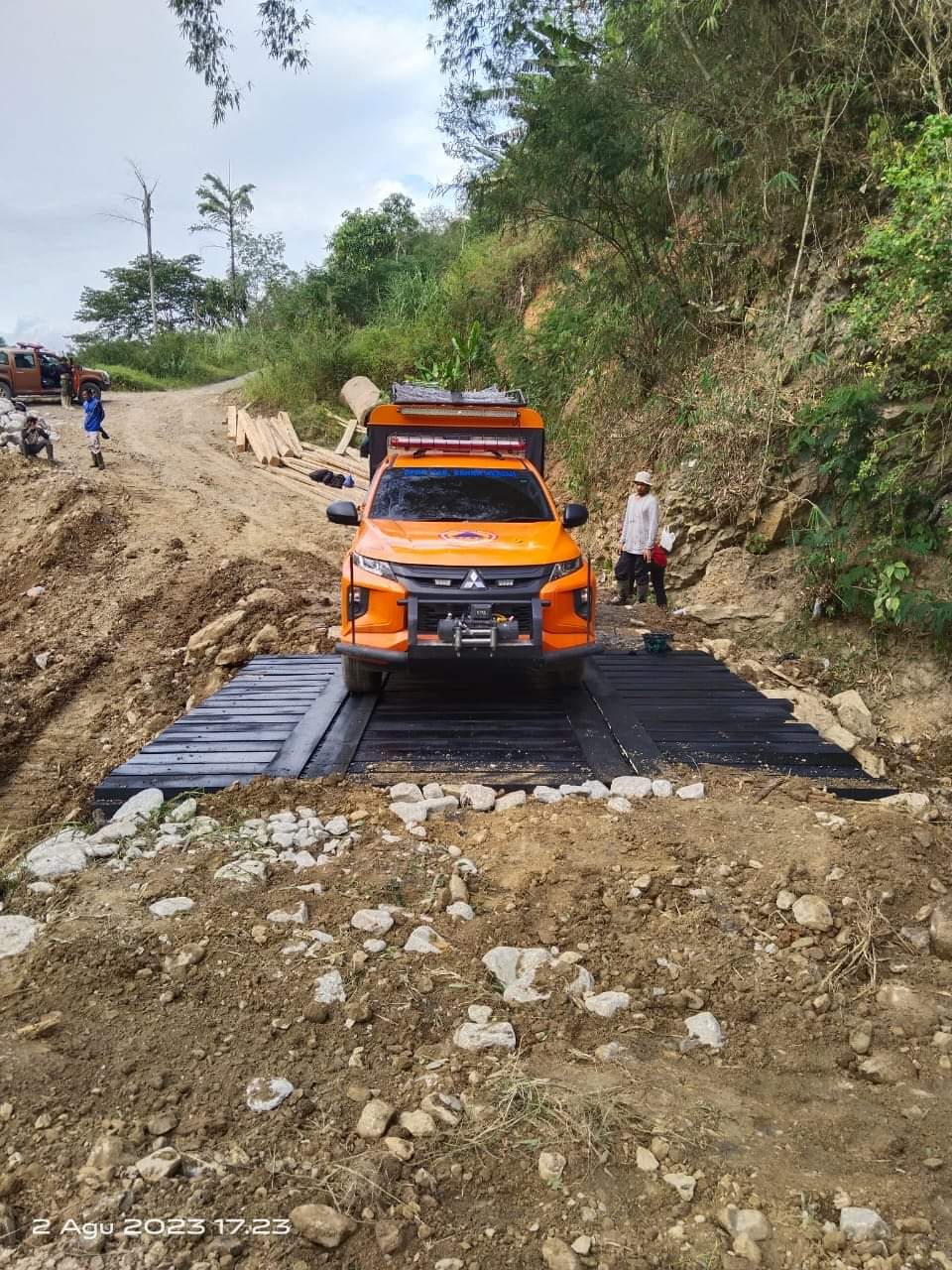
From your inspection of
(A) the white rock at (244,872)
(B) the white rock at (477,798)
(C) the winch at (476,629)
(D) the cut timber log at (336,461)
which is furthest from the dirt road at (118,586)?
(B) the white rock at (477,798)

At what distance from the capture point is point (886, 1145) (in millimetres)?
2398

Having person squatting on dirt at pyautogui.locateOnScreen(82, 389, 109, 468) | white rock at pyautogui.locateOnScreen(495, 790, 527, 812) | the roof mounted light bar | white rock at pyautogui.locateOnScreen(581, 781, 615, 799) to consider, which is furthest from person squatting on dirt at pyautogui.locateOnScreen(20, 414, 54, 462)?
white rock at pyautogui.locateOnScreen(581, 781, 615, 799)

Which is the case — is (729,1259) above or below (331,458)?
below

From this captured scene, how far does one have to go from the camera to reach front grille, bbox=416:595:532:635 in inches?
223

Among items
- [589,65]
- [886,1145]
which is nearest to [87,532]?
[589,65]

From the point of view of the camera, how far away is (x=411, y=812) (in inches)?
177

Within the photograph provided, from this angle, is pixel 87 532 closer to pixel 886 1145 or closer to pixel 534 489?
pixel 534 489

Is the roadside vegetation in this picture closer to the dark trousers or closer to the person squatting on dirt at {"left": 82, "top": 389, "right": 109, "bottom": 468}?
the dark trousers

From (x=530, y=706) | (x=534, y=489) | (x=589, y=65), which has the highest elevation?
(x=589, y=65)

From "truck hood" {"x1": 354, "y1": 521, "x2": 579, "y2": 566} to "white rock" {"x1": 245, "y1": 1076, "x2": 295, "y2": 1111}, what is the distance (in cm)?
369

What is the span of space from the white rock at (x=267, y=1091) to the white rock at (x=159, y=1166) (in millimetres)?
282

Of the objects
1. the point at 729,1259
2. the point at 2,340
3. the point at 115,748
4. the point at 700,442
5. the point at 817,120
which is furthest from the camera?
the point at 2,340

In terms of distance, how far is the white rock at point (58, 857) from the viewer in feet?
12.7

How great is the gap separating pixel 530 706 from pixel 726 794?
6.27ft
